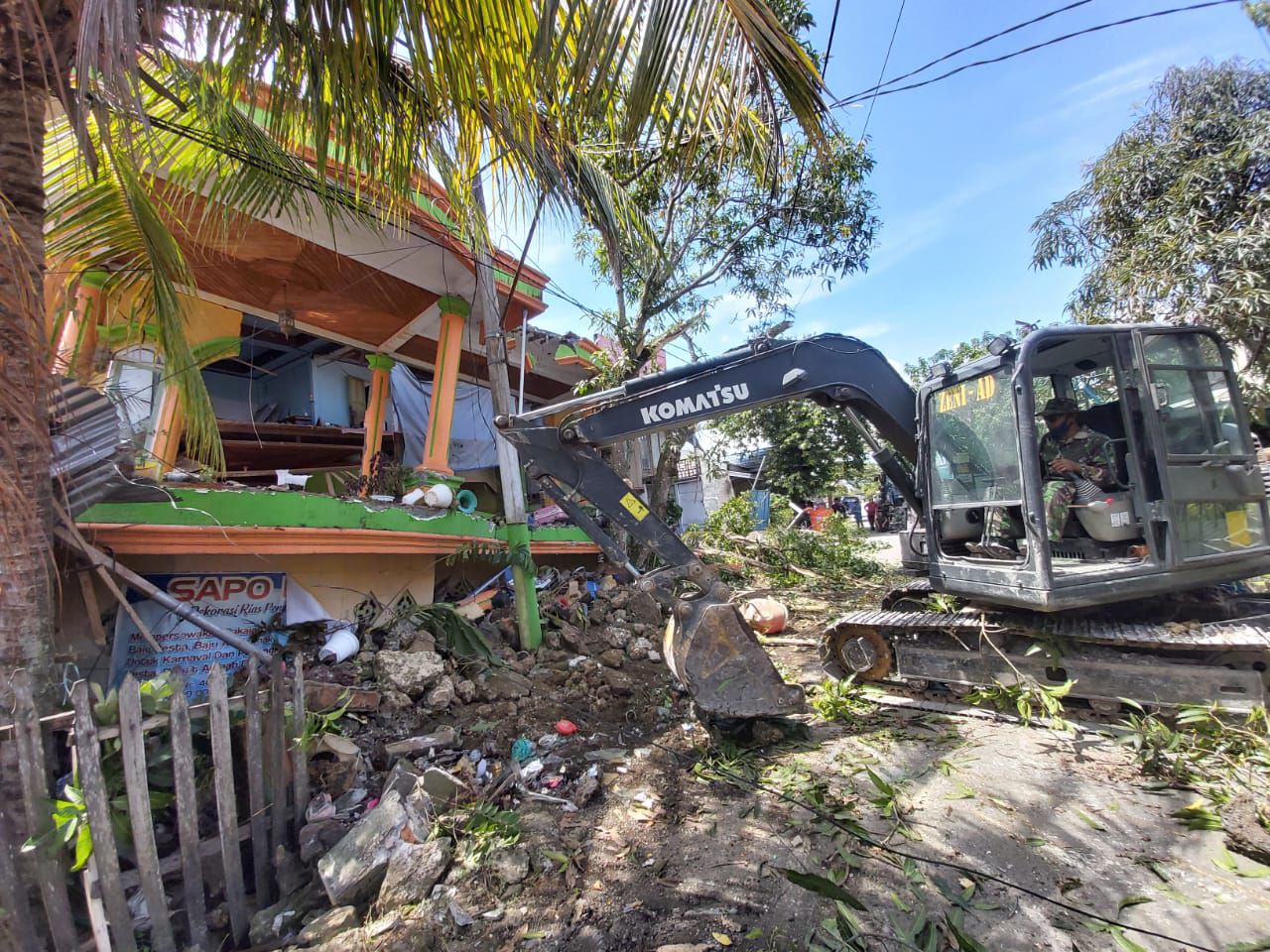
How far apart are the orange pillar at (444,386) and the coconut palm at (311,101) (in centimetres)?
292

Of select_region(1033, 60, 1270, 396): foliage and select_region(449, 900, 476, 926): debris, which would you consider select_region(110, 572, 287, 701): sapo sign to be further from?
select_region(1033, 60, 1270, 396): foliage

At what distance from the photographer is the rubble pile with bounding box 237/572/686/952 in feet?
7.80

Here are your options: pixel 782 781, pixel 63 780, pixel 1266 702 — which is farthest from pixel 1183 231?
pixel 63 780

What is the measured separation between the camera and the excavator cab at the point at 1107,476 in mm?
3525

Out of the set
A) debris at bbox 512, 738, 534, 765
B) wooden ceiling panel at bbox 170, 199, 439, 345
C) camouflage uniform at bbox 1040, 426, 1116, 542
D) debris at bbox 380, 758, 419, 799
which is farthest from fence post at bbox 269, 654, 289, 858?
camouflage uniform at bbox 1040, 426, 1116, 542

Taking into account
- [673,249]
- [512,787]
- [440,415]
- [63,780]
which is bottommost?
[512,787]

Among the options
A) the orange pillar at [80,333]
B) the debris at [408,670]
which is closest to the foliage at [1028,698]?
the debris at [408,670]

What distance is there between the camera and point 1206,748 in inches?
134

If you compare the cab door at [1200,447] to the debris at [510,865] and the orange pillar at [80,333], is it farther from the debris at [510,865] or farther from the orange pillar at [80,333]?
the orange pillar at [80,333]

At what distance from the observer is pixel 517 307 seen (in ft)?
23.9

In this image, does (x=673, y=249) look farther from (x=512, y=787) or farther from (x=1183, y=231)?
(x=512, y=787)

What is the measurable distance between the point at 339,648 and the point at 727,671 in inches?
121

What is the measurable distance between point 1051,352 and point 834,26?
8.58 feet

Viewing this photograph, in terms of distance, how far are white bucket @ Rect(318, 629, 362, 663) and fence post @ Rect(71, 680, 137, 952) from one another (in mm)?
2288
